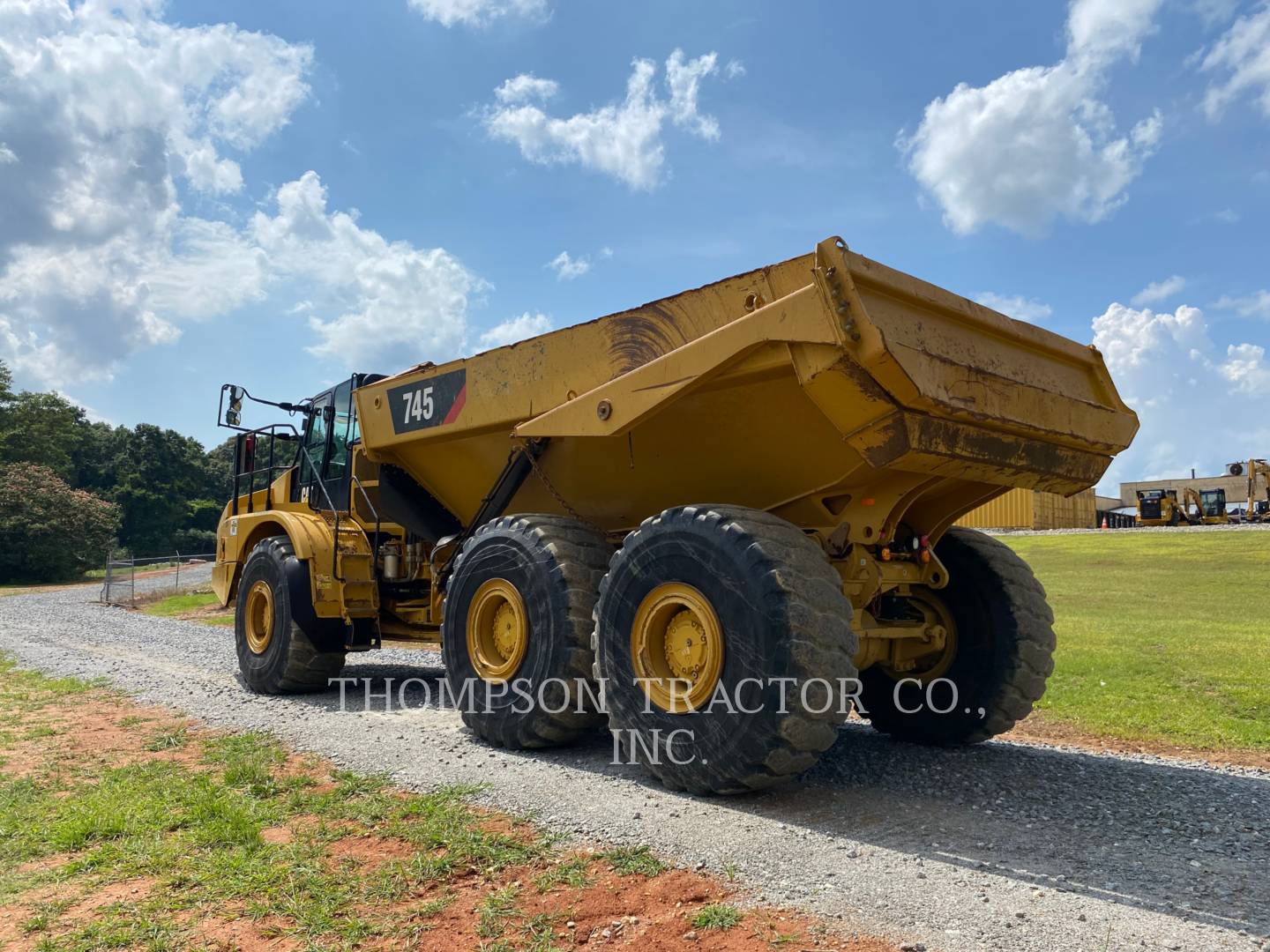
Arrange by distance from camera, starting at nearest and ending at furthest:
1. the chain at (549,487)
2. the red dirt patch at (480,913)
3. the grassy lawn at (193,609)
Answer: the red dirt patch at (480,913) → the chain at (549,487) → the grassy lawn at (193,609)

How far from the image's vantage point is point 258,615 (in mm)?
9250

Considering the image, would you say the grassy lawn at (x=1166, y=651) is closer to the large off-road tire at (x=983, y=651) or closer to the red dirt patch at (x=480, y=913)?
the large off-road tire at (x=983, y=651)

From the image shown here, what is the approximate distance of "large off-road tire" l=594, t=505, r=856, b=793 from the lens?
4.41m

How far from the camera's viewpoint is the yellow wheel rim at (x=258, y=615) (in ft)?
29.4

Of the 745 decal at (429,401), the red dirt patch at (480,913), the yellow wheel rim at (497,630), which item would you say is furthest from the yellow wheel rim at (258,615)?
the red dirt patch at (480,913)

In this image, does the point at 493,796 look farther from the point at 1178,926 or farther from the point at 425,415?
the point at 425,415

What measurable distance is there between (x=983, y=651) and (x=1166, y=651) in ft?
20.4

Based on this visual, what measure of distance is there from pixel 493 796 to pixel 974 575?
3492mm

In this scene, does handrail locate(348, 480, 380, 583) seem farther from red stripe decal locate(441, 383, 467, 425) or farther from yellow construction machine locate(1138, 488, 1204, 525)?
yellow construction machine locate(1138, 488, 1204, 525)

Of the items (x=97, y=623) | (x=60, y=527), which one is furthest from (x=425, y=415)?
(x=60, y=527)

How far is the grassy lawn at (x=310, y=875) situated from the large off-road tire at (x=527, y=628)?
1.02m

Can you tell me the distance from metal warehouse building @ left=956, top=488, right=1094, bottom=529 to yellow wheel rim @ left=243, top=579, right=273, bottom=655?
38.5 meters

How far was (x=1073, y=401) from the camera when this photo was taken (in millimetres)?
5387

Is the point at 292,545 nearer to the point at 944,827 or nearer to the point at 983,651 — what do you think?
the point at 983,651
